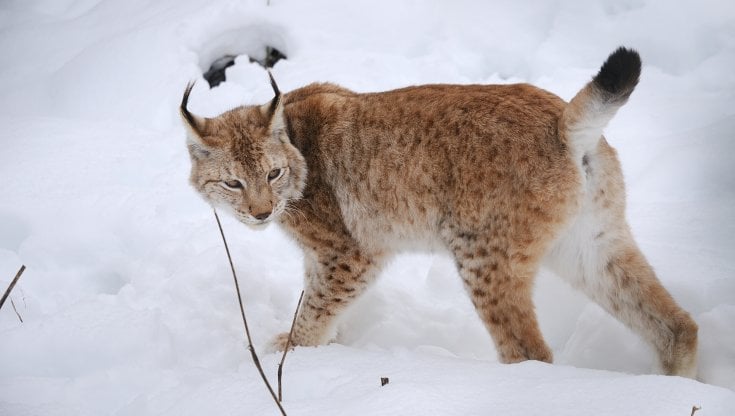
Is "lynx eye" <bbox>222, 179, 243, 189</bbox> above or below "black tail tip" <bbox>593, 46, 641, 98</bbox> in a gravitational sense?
below

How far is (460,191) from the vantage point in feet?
10.2

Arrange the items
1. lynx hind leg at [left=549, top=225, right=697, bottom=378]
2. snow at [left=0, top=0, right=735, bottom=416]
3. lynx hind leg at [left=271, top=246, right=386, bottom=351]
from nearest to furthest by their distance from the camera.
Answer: snow at [left=0, top=0, right=735, bottom=416] < lynx hind leg at [left=549, top=225, right=697, bottom=378] < lynx hind leg at [left=271, top=246, right=386, bottom=351]

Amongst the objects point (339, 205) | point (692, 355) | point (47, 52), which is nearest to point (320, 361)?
point (339, 205)

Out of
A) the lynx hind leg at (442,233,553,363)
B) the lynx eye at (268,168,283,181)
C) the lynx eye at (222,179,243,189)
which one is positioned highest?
the lynx eye at (268,168,283,181)

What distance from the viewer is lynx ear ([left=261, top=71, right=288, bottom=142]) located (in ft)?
11.3

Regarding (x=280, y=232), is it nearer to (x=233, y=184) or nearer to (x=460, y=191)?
(x=233, y=184)

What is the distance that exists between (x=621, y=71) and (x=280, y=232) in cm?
252

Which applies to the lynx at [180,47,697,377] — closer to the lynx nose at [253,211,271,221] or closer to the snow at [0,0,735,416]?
the lynx nose at [253,211,271,221]

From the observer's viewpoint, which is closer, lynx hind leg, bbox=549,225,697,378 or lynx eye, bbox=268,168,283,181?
lynx hind leg, bbox=549,225,697,378

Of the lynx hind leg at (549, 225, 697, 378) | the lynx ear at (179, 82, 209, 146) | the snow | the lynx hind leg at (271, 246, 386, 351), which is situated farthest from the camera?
the lynx hind leg at (271, 246, 386, 351)

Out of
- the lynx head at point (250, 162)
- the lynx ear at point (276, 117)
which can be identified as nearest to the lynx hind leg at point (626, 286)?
the lynx head at point (250, 162)

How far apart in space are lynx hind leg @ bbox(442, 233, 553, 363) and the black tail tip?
2.67 ft

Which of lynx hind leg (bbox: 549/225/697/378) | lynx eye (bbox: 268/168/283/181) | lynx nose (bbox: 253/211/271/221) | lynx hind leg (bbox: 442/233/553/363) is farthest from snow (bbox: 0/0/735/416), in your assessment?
lynx eye (bbox: 268/168/283/181)

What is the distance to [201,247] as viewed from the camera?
4355 mm
